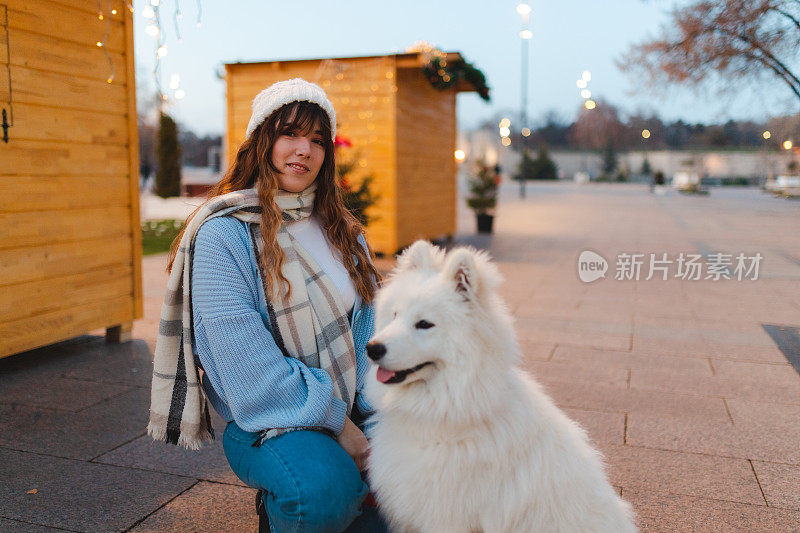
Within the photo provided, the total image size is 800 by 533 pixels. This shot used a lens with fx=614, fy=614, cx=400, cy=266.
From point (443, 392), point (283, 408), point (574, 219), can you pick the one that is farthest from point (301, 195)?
point (574, 219)

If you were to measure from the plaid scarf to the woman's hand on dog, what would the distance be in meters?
0.13

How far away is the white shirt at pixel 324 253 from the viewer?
2.57 meters

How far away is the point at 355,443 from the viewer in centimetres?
242

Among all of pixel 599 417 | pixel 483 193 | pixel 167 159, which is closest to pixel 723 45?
pixel 483 193

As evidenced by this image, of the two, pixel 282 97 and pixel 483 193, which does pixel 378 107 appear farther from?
pixel 282 97

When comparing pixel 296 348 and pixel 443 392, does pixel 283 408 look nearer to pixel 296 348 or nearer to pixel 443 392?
pixel 296 348

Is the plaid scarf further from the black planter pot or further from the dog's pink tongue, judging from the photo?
the black planter pot

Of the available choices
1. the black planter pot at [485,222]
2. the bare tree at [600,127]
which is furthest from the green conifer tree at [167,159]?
the bare tree at [600,127]

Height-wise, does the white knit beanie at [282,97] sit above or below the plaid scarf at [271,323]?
above

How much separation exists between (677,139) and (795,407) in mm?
69588

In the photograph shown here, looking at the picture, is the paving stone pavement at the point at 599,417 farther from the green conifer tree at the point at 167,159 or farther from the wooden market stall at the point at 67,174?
the green conifer tree at the point at 167,159

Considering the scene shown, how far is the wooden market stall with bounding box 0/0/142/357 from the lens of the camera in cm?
448

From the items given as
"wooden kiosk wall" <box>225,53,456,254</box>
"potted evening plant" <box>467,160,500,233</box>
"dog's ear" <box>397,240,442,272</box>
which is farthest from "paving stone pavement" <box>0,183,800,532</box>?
"potted evening plant" <box>467,160,500,233</box>

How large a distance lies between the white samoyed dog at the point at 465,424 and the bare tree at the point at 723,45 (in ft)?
37.8
